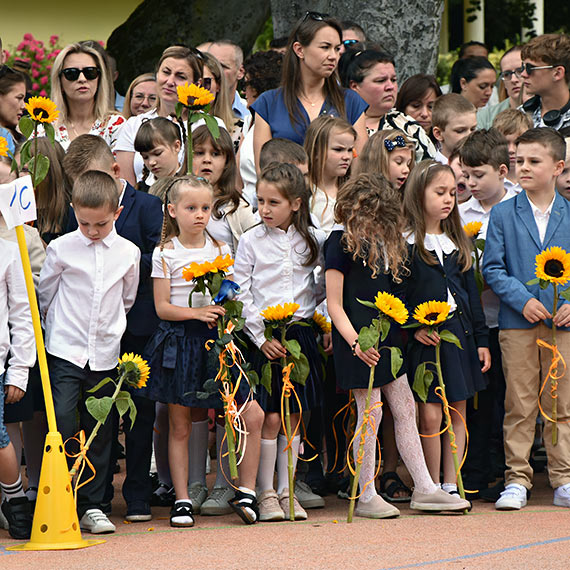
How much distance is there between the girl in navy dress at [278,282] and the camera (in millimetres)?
5863

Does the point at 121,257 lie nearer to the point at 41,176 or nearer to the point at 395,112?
the point at 41,176

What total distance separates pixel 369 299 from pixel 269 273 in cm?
53

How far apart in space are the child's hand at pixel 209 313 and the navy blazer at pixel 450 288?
3.46 feet

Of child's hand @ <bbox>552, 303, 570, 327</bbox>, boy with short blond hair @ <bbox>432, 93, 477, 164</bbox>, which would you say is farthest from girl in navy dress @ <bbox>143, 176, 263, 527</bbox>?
→ boy with short blond hair @ <bbox>432, 93, 477, 164</bbox>

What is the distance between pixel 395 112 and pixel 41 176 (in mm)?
2928

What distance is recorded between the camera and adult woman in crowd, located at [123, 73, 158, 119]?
27.3ft

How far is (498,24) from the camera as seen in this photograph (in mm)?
23375

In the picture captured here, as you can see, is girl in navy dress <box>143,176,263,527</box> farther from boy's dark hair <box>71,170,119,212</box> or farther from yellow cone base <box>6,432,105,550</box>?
yellow cone base <box>6,432,105,550</box>

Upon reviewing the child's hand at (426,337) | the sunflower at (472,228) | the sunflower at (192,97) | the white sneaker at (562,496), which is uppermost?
the sunflower at (192,97)

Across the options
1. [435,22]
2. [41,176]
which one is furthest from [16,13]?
[41,176]

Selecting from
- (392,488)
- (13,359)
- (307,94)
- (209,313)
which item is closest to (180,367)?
(209,313)

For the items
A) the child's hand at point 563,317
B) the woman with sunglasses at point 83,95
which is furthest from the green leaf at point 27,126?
the child's hand at point 563,317

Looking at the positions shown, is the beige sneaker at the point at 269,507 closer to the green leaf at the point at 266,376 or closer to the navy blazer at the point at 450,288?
the green leaf at the point at 266,376

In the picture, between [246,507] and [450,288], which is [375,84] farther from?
[246,507]
